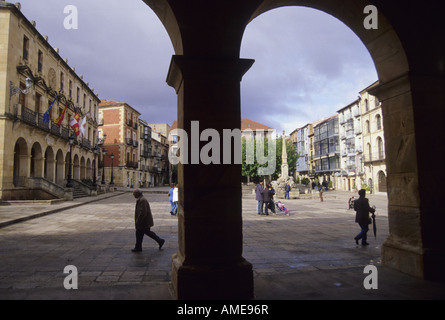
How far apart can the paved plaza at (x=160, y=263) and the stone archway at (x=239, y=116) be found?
19.5 inches

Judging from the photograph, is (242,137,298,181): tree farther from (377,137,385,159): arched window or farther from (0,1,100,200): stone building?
(0,1,100,200): stone building

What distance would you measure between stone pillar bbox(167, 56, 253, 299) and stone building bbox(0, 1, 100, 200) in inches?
697

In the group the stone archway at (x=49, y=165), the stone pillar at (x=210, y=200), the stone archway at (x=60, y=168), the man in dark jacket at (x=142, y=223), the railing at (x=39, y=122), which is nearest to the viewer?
the stone pillar at (x=210, y=200)

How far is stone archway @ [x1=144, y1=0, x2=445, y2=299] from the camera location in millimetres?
3473

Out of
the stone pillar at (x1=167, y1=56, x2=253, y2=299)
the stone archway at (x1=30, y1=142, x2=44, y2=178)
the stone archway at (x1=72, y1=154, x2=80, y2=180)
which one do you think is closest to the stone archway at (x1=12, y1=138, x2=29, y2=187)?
the stone archway at (x1=30, y1=142, x2=44, y2=178)

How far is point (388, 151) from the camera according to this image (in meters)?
4.88

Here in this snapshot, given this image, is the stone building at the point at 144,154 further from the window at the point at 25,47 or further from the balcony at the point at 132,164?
the window at the point at 25,47

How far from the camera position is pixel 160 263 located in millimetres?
5496

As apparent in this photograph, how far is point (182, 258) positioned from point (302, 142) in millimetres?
69828

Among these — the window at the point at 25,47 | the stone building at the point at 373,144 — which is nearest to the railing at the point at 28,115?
the window at the point at 25,47

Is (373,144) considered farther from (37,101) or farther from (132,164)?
(37,101)

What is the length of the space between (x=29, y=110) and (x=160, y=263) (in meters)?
18.8

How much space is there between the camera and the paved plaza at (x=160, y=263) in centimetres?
371
